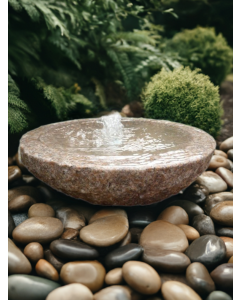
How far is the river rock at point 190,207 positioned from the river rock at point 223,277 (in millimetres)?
700

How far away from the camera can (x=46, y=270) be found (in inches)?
68.2

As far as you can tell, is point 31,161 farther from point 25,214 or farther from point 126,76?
point 126,76

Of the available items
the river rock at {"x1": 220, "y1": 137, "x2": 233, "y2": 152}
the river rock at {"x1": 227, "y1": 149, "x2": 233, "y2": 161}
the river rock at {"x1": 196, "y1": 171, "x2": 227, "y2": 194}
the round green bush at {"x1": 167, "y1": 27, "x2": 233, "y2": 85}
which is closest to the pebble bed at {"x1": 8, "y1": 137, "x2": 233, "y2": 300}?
the river rock at {"x1": 196, "y1": 171, "x2": 227, "y2": 194}

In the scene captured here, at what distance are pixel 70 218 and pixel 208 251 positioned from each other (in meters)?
1.07

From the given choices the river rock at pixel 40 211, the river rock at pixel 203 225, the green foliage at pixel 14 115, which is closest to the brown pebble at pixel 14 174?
the green foliage at pixel 14 115

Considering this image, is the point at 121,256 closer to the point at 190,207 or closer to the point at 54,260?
the point at 54,260

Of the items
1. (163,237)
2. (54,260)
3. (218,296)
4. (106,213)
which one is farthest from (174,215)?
(54,260)

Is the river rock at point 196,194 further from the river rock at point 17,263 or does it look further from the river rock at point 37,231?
the river rock at point 17,263

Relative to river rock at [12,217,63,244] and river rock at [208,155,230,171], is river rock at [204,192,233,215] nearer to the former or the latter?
river rock at [208,155,230,171]

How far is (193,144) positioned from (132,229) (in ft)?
3.02

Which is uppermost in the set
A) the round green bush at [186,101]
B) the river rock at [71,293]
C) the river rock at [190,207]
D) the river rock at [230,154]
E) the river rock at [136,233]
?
the round green bush at [186,101]

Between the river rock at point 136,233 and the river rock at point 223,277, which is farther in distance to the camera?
the river rock at point 136,233

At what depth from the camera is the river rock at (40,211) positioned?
87.7 inches
